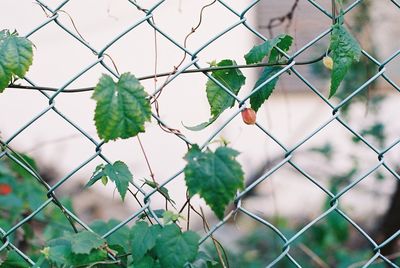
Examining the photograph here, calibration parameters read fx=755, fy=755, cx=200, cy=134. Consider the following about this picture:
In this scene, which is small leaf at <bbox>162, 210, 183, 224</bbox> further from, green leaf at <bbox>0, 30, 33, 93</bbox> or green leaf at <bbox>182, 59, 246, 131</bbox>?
green leaf at <bbox>0, 30, 33, 93</bbox>

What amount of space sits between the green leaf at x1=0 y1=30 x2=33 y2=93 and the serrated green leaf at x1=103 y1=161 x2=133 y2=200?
0.20m

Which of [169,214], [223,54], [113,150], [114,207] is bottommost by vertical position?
[169,214]

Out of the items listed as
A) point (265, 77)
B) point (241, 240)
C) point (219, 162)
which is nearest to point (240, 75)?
point (265, 77)

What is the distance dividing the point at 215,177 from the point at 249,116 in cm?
16

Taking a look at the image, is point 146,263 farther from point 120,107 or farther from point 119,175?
point 120,107

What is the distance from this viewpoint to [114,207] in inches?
158

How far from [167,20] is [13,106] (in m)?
0.92

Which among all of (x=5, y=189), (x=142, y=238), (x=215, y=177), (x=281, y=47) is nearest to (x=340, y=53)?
(x=281, y=47)

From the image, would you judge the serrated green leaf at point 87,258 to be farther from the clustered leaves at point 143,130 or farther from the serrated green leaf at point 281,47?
the serrated green leaf at point 281,47

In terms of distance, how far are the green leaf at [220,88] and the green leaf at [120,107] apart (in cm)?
15

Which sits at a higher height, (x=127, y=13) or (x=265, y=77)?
(x=127, y=13)

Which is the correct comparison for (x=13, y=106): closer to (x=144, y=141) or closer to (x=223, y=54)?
(x=144, y=141)

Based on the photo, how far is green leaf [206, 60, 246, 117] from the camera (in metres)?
1.21

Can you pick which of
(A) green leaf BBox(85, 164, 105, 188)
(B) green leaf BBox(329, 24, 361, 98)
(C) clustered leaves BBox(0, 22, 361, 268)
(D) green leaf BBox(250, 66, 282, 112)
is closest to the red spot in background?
(C) clustered leaves BBox(0, 22, 361, 268)
